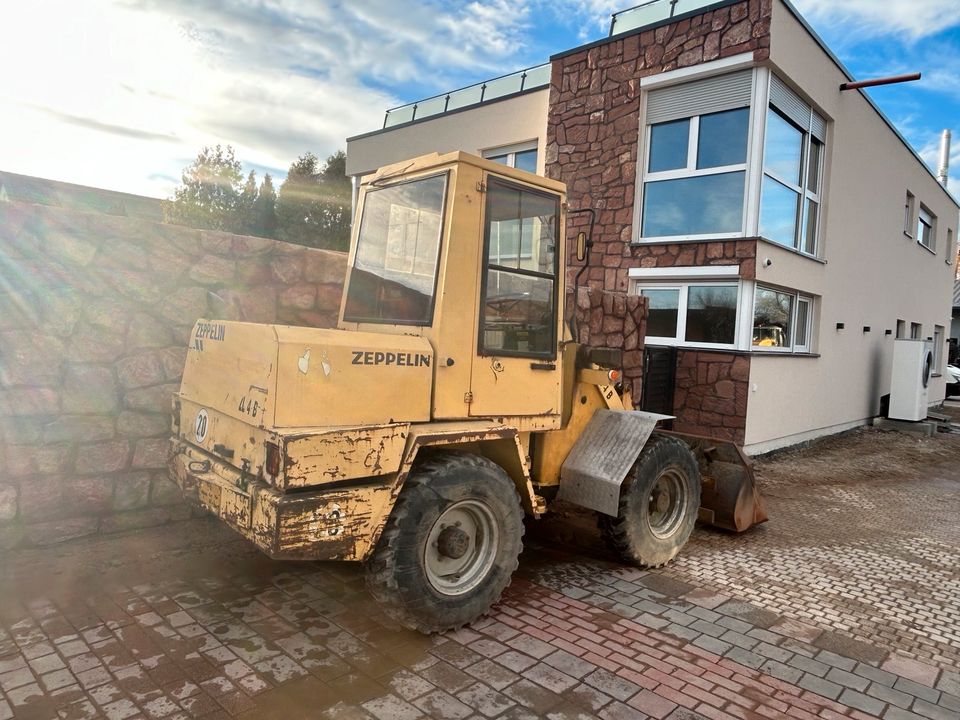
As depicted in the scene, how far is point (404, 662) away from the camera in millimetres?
3156

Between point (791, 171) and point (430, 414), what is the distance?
29.5 feet

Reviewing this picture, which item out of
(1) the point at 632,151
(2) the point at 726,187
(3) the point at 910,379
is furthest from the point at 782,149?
(3) the point at 910,379

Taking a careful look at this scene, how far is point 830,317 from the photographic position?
11250mm

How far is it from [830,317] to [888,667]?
9153mm

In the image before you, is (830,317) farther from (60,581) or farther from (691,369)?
(60,581)

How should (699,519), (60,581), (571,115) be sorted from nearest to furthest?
(60,581) < (699,519) < (571,115)

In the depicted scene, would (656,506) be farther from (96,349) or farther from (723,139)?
(723,139)

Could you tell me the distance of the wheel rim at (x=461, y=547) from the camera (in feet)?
11.3

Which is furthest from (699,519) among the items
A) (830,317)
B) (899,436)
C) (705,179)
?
(899,436)

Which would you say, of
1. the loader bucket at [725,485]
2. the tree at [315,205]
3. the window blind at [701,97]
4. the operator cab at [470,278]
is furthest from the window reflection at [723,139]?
the tree at [315,205]

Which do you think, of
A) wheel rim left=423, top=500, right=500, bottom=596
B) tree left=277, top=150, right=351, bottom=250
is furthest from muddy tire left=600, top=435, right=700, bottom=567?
tree left=277, top=150, right=351, bottom=250

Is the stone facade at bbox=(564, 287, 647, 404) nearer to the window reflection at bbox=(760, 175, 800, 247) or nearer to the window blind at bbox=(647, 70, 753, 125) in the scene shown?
the window reflection at bbox=(760, 175, 800, 247)

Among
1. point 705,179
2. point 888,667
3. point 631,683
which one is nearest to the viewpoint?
point 631,683

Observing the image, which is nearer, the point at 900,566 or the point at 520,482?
the point at 520,482
